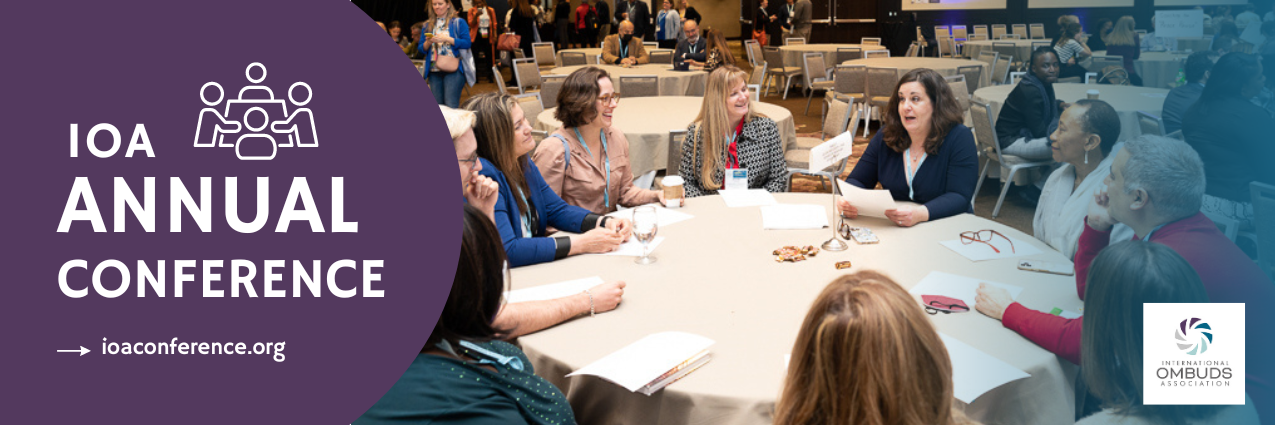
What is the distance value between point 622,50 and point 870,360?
30.5 feet

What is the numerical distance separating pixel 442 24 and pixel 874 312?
7.18 metres

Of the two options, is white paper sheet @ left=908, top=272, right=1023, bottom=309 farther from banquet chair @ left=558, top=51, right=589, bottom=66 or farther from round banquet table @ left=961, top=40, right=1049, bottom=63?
round banquet table @ left=961, top=40, right=1049, bottom=63

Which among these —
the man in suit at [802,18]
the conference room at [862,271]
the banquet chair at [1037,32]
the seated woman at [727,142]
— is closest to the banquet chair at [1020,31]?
the banquet chair at [1037,32]

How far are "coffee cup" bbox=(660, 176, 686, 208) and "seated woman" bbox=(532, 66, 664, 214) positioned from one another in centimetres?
44

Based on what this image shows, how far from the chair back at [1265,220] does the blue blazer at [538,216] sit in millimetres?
2151

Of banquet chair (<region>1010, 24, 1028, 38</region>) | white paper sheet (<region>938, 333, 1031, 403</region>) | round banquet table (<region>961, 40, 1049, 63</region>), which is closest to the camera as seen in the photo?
white paper sheet (<region>938, 333, 1031, 403</region>)

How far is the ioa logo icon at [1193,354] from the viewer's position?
150 cm

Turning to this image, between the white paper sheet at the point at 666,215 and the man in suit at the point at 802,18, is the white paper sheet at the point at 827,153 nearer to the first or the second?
the white paper sheet at the point at 666,215

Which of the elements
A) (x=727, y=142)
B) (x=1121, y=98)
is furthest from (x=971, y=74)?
(x=727, y=142)

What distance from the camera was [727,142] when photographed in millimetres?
3854

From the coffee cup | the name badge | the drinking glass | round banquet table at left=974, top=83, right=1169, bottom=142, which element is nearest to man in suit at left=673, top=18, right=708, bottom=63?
round banquet table at left=974, top=83, right=1169, bottom=142

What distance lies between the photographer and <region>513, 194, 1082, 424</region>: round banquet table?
65.7 inches

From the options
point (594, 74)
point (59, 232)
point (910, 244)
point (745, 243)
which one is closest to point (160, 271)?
point (59, 232)

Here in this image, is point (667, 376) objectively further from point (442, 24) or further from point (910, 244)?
point (442, 24)
